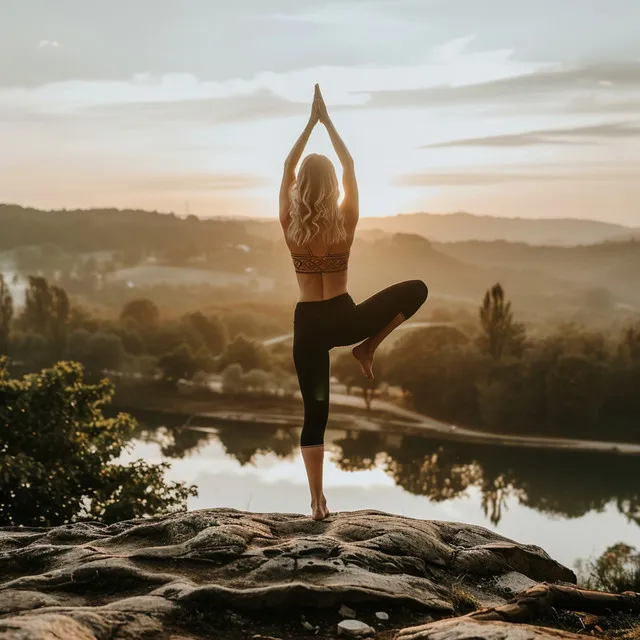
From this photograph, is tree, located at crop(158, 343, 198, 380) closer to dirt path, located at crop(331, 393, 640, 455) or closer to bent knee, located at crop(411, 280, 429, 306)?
dirt path, located at crop(331, 393, 640, 455)

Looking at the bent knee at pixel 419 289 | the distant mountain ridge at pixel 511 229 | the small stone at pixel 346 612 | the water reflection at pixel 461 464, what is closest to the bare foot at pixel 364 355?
the bent knee at pixel 419 289

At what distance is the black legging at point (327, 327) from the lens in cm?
639

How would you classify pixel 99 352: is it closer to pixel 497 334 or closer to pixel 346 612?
pixel 497 334

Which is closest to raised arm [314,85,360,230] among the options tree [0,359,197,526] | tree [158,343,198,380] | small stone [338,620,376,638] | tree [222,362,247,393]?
small stone [338,620,376,638]

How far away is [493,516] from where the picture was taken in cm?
4419

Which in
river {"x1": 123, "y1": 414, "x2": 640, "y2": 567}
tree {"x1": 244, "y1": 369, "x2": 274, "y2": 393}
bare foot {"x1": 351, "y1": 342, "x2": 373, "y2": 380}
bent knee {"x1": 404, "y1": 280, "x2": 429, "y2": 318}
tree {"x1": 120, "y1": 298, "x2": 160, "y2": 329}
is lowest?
river {"x1": 123, "y1": 414, "x2": 640, "y2": 567}

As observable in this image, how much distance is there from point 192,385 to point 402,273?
30.6m

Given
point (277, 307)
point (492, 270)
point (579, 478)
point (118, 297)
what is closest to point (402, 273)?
point (277, 307)

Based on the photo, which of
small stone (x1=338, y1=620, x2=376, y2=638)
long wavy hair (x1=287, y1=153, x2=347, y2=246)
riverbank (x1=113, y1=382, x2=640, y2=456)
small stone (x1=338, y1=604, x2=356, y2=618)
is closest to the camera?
small stone (x1=338, y1=620, x2=376, y2=638)

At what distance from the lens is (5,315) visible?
69.8 m

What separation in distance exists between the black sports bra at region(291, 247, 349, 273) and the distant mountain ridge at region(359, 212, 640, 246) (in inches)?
4069

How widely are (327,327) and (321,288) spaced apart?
12.6 inches

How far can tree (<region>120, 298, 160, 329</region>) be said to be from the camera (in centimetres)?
7956

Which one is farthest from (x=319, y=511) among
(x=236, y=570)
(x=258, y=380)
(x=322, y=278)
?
(x=258, y=380)
